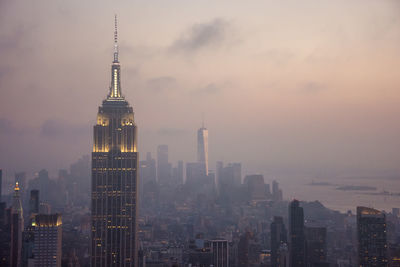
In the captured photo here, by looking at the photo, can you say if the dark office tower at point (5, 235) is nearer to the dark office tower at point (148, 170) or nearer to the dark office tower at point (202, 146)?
the dark office tower at point (148, 170)

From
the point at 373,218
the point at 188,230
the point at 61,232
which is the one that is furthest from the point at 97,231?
the point at 373,218

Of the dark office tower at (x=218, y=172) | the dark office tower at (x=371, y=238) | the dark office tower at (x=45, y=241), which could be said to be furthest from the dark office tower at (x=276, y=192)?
the dark office tower at (x=45, y=241)

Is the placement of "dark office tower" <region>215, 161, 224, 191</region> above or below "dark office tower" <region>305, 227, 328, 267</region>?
above

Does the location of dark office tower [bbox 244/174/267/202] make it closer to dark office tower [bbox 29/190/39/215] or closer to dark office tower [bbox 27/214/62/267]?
dark office tower [bbox 27/214/62/267]

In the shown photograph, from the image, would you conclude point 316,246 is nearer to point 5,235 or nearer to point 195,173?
point 195,173

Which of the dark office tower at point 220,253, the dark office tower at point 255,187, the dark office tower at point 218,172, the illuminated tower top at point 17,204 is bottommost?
the dark office tower at point 220,253

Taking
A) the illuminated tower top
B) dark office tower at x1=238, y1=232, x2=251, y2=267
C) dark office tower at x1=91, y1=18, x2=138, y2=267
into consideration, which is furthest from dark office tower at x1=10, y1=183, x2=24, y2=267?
dark office tower at x1=238, y1=232, x2=251, y2=267

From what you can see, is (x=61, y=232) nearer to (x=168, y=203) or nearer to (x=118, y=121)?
(x=118, y=121)
